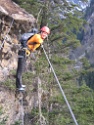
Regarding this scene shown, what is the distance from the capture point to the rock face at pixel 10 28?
1301 cm

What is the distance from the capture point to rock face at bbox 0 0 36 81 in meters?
13.0

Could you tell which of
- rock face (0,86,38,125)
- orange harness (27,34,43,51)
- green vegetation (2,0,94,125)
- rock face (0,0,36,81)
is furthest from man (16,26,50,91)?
green vegetation (2,0,94,125)

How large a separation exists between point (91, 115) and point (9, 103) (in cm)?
476

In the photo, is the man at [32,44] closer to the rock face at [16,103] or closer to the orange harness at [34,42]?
the orange harness at [34,42]

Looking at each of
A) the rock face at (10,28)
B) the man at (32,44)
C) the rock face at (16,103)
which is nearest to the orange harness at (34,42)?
the man at (32,44)

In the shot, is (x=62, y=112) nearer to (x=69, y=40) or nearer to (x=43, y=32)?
(x=69, y=40)

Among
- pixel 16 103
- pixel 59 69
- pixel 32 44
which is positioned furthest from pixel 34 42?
pixel 59 69

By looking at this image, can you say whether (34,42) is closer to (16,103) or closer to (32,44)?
(32,44)

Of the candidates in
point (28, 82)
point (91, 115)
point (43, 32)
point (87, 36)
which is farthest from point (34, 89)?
point (87, 36)

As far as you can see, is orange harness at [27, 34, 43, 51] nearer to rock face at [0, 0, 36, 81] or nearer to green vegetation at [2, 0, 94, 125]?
rock face at [0, 0, 36, 81]

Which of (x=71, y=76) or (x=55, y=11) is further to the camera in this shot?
(x=71, y=76)

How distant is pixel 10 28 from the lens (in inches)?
509

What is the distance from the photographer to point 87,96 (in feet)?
57.2

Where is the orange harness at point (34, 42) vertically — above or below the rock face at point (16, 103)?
above
